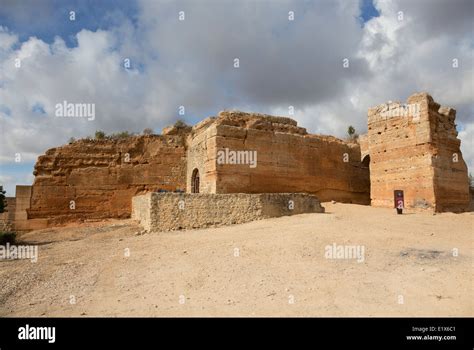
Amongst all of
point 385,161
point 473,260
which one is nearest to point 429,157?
point 385,161

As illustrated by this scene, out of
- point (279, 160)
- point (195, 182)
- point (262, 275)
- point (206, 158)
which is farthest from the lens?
point (195, 182)

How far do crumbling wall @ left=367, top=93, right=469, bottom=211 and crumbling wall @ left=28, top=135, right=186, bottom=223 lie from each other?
33.6 feet

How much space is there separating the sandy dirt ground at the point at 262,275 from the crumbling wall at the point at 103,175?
8598 mm

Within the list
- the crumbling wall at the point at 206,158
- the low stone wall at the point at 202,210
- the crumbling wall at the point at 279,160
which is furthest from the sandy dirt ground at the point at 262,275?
the crumbling wall at the point at 279,160

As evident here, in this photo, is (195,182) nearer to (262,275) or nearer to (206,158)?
(206,158)

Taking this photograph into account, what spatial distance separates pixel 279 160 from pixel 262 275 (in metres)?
9.04

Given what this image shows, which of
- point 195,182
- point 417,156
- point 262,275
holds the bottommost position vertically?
point 262,275

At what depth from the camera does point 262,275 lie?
18.6 feet

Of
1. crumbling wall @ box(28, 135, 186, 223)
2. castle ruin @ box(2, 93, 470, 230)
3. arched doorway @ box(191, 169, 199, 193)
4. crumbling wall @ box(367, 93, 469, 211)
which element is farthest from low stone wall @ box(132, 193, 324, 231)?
crumbling wall @ box(28, 135, 186, 223)

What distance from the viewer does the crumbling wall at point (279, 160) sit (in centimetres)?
1312

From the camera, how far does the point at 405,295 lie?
4488 mm

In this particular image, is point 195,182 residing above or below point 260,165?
below

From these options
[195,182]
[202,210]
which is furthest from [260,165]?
[195,182]
